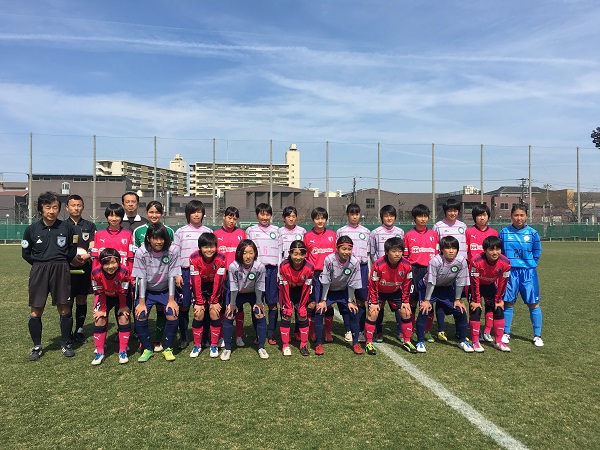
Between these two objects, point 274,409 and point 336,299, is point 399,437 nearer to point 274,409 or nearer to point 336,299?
point 274,409

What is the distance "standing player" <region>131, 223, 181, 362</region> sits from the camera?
14.6ft

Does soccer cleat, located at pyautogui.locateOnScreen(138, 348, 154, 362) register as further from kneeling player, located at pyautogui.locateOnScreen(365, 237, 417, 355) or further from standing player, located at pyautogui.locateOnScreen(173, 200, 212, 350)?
kneeling player, located at pyautogui.locateOnScreen(365, 237, 417, 355)

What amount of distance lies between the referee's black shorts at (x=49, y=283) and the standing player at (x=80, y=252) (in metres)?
0.27

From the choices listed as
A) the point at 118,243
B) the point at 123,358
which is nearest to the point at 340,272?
the point at 123,358

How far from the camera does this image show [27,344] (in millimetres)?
5004

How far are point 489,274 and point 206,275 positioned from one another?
3.41 m

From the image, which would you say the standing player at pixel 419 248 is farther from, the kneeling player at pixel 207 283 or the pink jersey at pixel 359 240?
the kneeling player at pixel 207 283

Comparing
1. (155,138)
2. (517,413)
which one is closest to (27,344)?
(517,413)

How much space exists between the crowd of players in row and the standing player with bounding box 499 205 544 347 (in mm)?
13

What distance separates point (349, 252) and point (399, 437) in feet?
7.33

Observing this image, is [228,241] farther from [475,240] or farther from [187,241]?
[475,240]

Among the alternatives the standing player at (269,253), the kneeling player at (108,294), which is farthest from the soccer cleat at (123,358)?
the standing player at (269,253)

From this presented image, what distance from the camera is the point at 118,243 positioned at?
16.4ft

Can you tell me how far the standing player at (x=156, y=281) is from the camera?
14.6 feet
